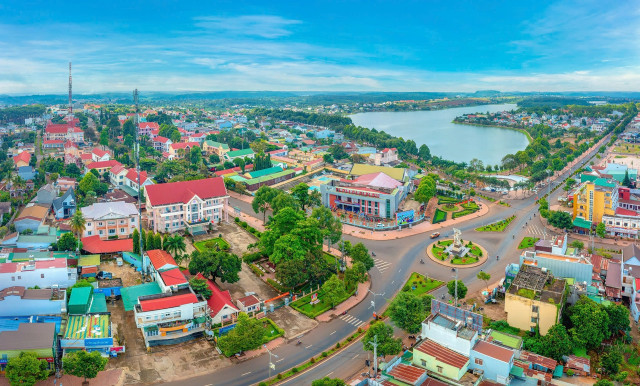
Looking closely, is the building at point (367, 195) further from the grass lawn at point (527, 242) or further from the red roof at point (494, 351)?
the red roof at point (494, 351)

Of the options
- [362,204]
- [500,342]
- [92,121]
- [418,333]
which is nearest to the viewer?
[500,342]

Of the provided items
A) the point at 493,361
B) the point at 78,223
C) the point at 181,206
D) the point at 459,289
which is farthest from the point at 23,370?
the point at 459,289

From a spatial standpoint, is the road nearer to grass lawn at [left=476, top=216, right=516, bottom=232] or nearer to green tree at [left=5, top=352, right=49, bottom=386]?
grass lawn at [left=476, top=216, right=516, bottom=232]

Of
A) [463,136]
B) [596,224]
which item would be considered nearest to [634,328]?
[596,224]

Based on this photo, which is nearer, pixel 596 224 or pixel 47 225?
pixel 47 225

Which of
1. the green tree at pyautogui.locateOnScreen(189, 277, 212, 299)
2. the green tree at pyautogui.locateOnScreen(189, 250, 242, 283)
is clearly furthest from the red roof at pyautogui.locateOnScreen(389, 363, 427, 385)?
the green tree at pyautogui.locateOnScreen(189, 250, 242, 283)

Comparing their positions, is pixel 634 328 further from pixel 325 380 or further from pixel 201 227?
pixel 201 227
